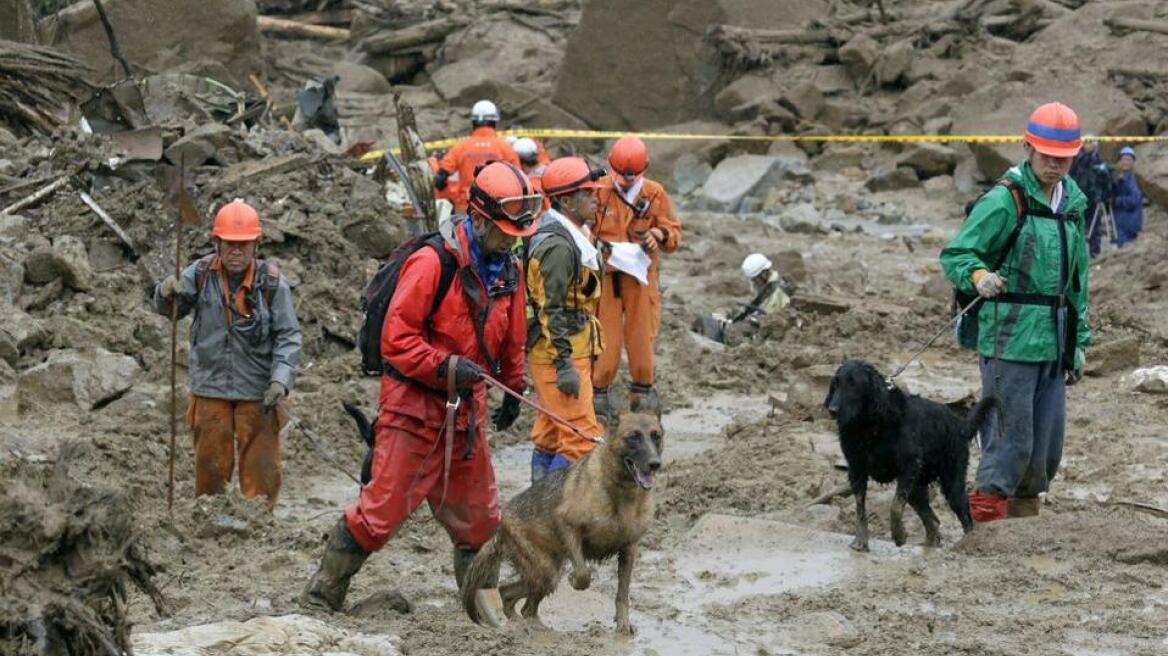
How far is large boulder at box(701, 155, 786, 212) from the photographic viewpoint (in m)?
23.9

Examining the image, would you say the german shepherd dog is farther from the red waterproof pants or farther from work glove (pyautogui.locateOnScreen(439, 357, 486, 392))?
work glove (pyautogui.locateOnScreen(439, 357, 486, 392))

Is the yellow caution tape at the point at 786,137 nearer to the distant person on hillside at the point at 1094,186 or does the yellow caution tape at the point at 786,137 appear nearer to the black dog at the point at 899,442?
the distant person on hillside at the point at 1094,186

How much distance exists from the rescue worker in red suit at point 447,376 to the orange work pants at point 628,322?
4.34 meters

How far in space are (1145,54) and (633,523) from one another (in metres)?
20.1

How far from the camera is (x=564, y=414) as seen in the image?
29.2 feet

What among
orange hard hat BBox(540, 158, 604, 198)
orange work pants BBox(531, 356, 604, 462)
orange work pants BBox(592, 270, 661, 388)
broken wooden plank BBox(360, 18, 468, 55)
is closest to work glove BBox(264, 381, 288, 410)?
orange work pants BBox(531, 356, 604, 462)

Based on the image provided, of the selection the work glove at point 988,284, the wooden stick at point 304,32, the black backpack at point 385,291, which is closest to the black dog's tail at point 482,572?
the black backpack at point 385,291

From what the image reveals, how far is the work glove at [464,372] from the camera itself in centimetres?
680

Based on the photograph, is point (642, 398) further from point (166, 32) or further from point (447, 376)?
point (166, 32)

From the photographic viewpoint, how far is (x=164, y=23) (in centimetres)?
2392

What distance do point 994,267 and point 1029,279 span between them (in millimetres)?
175

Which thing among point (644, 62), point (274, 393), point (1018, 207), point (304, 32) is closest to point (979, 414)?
point (1018, 207)

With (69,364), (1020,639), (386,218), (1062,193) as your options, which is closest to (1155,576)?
(1020,639)

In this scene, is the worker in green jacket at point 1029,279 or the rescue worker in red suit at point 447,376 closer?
the rescue worker in red suit at point 447,376
